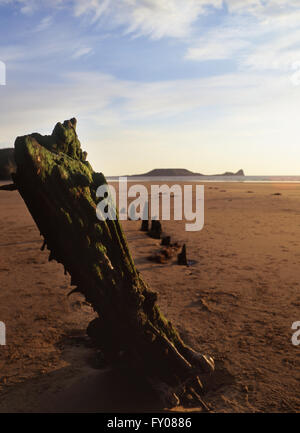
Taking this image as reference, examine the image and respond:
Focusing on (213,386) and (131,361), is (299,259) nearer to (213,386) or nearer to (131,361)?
(213,386)

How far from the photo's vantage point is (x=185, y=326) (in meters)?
7.11

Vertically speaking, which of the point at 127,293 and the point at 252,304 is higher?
the point at 127,293

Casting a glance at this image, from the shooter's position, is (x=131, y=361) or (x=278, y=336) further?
(x=278, y=336)

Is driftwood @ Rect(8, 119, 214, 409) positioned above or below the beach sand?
above

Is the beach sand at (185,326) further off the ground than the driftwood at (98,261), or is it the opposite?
the driftwood at (98,261)

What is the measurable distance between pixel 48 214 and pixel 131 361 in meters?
2.23

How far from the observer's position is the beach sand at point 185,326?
190 inches

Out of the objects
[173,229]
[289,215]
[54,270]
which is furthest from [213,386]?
[289,215]

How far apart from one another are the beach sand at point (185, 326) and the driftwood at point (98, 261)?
430 mm

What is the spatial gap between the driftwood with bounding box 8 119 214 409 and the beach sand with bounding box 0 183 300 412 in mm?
430

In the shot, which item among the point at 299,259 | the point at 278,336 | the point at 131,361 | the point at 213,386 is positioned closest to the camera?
the point at 131,361

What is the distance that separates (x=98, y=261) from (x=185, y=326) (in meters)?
3.66

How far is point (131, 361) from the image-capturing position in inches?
183

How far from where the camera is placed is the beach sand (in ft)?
15.8
